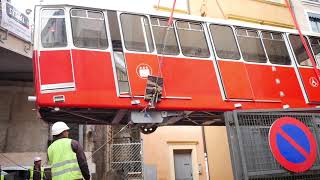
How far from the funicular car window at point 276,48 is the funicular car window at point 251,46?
0.56 ft

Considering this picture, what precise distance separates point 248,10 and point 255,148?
10.1m

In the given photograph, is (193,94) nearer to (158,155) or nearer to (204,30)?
(204,30)

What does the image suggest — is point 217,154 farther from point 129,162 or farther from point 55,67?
point 55,67

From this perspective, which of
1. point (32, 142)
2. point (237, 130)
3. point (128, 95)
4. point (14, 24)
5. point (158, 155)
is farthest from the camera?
point (32, 142)

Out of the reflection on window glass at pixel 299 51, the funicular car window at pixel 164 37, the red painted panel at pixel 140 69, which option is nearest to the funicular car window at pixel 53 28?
the red painted panel at pixel 140 69

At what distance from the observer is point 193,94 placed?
275 inches

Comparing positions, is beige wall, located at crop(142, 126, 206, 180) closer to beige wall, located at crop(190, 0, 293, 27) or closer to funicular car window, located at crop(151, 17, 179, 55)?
funicular car window, located at crop(151, 17, 179, 55)

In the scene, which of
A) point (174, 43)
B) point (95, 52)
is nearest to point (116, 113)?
point (95, 52)

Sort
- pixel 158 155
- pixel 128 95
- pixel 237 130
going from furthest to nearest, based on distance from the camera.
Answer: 1. pixel 158 155
2. pixel 128 95
3. pixel 237 130

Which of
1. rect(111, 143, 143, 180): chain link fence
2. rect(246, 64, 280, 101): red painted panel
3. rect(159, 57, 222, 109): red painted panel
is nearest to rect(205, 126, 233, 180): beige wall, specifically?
rect(111, 143, 143, 180): chain link fence

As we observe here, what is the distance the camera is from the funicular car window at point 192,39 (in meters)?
7.37

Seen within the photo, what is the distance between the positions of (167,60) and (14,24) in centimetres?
508

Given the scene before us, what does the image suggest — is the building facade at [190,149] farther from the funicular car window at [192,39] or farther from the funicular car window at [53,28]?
the funicular car window at [53,28]

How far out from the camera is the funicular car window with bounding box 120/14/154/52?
683 centimetres
